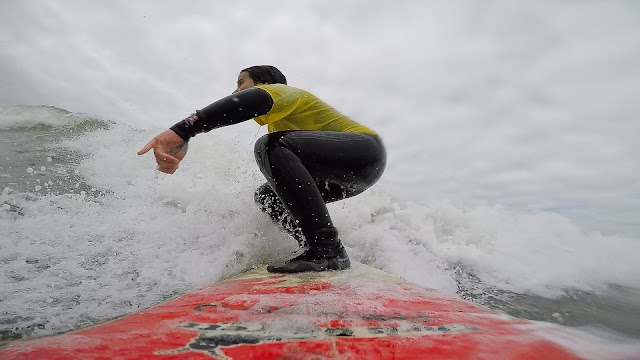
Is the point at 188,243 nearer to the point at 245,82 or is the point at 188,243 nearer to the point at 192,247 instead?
the point at 192,247

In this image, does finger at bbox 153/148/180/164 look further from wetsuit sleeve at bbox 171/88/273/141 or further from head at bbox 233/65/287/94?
head at bbox 233/65/287/94

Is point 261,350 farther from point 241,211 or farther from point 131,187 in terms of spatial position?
point 131,187

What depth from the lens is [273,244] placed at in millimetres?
2848

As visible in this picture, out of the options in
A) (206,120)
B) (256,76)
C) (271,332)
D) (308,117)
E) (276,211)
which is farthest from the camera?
(276,211)

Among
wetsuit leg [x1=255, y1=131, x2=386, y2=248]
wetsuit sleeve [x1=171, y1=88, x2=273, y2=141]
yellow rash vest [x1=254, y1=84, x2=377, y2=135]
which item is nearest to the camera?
wetsuit sleeve [x1=171, y1=88, x2=273, y2=141]

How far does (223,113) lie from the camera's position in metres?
1.85

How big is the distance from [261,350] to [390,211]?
17.3ft

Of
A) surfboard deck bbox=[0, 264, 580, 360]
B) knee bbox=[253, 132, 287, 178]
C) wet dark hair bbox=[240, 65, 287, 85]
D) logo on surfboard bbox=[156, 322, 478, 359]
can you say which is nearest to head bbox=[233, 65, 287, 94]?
wet dark hair bbox=[240, 65, 287, 85]

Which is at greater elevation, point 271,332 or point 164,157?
point 164,157

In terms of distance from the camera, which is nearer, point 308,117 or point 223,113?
point 223,113

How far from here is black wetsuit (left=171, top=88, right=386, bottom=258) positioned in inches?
73.5

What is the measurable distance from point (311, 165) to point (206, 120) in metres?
0.65

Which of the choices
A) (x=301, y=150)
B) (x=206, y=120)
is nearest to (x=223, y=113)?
(x=206, y=120)

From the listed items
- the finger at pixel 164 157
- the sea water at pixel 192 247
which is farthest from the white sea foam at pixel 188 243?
the finger at pixel 164 157
